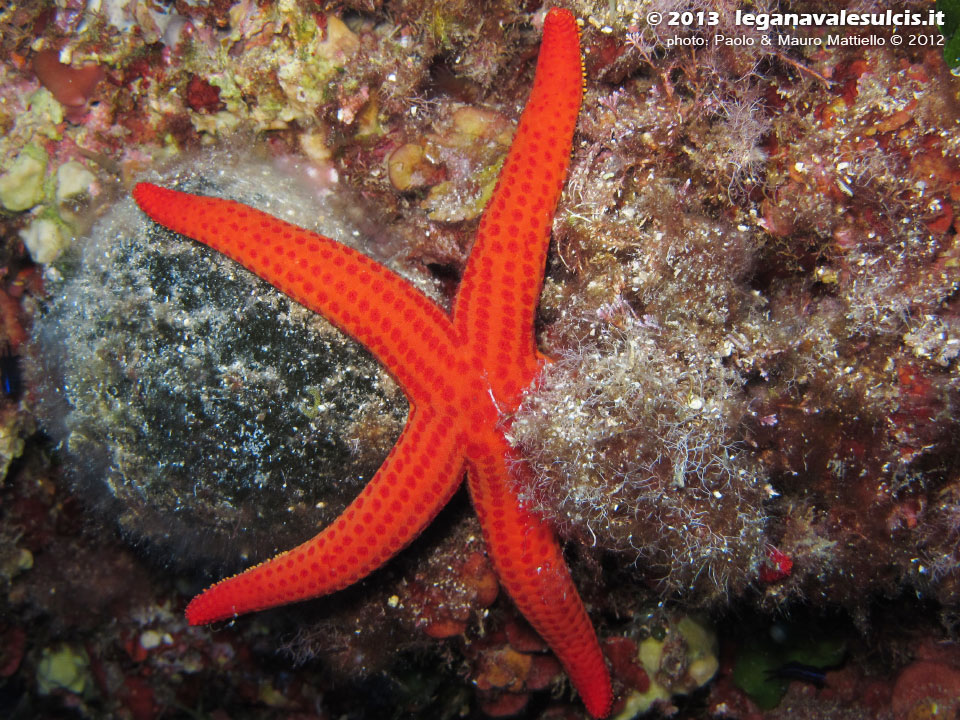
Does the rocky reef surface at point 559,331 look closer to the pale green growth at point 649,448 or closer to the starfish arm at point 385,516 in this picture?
the pale green growth at point 649,448

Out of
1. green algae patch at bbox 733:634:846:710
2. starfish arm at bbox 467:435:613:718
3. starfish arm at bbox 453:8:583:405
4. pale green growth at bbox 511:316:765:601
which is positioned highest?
starfish arm at bbox 453:8:583:405

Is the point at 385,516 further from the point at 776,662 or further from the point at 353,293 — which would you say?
the point at 776,662

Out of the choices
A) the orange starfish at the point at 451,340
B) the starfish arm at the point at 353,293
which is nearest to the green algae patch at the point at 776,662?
the orange starfish at the point at 451,340

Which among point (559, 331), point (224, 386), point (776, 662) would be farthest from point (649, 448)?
point (776, 662)

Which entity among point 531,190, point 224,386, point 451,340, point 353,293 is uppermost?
point 531,190

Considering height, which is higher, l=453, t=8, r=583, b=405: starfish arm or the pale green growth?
l=453, t=8, r=583, b=405: starfish arm

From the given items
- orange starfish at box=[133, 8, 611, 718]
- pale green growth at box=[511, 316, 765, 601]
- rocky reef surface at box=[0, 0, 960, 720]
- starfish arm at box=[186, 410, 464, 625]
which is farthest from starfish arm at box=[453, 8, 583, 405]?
starfish arm at box=[186, 410, 464, 625]

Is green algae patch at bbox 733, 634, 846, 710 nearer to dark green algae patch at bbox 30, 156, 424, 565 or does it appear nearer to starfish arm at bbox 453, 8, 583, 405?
dark green algae patch at bbox 30, 156, 424, 565

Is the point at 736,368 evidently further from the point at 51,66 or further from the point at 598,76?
the point at 51,66
